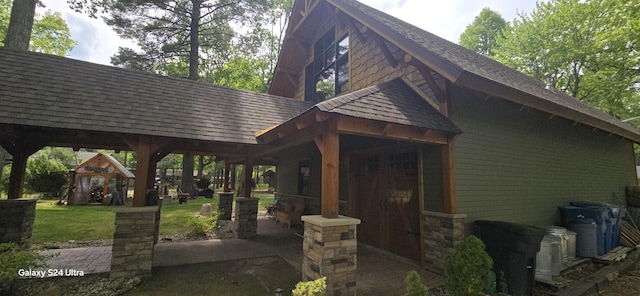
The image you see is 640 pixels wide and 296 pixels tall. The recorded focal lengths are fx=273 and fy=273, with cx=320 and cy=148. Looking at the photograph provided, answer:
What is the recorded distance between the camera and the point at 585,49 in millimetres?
14562

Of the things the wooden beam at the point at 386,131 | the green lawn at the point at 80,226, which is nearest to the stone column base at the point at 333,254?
the wooden beam at the point at 386,131

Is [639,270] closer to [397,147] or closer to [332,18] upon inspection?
[397,147]

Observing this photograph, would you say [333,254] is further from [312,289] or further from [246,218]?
[246,218]

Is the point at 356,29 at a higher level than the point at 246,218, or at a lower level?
higher

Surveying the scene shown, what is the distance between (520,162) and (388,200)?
3.31 meters

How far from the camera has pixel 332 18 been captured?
9984mm

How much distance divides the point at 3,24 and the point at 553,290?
2446 cm

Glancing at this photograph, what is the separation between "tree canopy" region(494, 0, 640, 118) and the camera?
44.0ft

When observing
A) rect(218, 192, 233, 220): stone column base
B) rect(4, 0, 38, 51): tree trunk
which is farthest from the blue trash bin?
rect(4, 0, 38, 51): tree trunk

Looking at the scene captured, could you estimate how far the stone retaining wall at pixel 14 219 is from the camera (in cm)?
638

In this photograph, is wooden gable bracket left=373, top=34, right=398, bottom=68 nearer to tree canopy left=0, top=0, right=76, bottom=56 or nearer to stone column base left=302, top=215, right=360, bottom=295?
stone column base left=302, top=215, right=360, bottom=295

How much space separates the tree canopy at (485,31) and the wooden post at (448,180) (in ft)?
70.1

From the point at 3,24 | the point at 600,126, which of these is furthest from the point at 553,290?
the point at 3,24

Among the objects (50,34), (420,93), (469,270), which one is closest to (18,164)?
(420,93)
